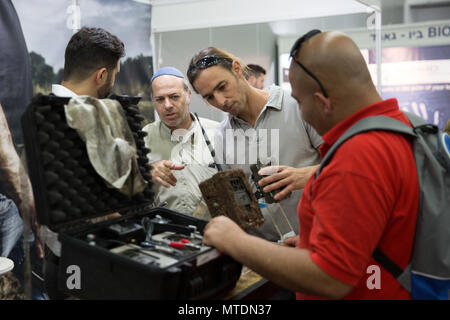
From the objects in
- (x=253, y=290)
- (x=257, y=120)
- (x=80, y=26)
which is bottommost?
(x=253, y=290)

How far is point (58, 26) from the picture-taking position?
2830 millimetres

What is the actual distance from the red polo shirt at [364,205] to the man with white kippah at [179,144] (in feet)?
3.64

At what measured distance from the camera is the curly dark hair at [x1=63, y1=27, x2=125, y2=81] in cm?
201

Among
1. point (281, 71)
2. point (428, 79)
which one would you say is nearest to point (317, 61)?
point (281, 71)

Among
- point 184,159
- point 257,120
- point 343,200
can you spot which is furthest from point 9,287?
point 343,200

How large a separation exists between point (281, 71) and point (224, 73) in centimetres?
237

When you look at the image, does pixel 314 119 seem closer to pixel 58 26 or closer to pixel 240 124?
pixel 240 124

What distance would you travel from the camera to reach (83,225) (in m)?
1.32

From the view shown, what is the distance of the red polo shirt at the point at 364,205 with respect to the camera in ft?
3.08

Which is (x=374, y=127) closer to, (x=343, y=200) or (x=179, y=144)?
(x=343, y=200)

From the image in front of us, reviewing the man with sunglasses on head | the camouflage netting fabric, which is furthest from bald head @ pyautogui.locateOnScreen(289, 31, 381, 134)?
the camouflage netting fabric

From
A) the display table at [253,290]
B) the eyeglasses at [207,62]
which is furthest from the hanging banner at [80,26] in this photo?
the display table at [253,290]

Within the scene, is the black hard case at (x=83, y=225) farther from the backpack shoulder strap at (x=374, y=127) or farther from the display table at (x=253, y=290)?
the backpack shoulder strap at (x=374, y=127)

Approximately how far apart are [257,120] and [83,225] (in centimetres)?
107
